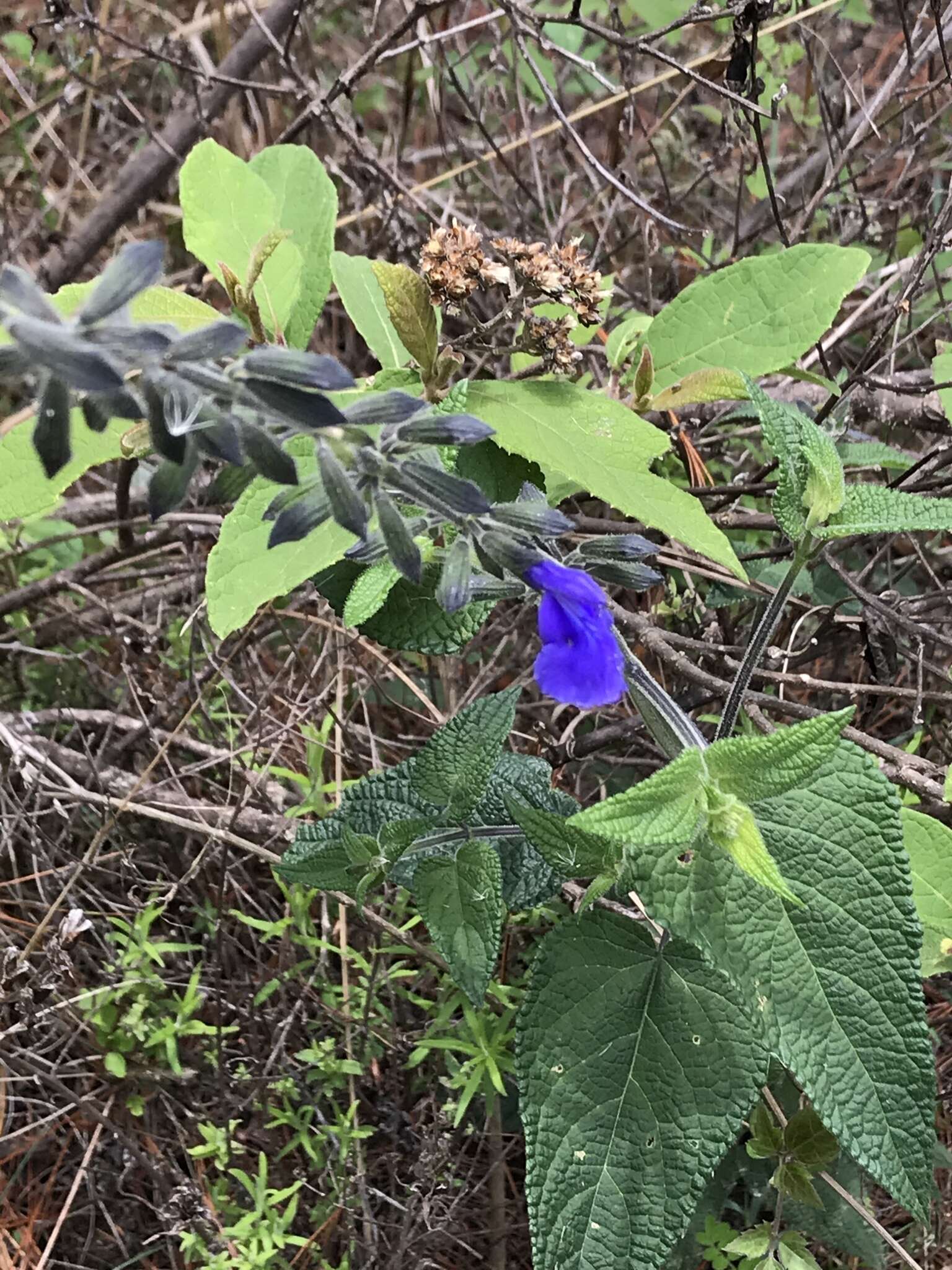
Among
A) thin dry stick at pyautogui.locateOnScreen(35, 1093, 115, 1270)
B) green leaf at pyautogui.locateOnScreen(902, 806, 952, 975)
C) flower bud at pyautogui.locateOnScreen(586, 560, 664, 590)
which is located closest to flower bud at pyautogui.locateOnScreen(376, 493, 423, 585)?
flower bud at pyautogui.locateOnScreen(586, 560, 664, 590)

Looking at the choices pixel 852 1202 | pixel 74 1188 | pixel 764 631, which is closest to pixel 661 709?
pixel 764 631

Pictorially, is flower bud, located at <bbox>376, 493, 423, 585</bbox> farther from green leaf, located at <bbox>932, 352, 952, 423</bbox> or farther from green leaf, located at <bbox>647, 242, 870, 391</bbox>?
green leaf, located at <bbox>932, 352, 952, 423</bbox>

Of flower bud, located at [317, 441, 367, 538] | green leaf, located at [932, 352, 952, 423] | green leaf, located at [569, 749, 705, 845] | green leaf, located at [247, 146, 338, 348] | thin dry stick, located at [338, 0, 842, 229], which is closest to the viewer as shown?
flower bud, located at [317, 441, 367, 538]

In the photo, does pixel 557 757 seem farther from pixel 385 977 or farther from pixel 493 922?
pixel 493 922

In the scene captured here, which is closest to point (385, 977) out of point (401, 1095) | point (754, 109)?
point (401, 1095)

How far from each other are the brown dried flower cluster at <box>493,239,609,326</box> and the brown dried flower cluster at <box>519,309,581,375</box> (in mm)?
31

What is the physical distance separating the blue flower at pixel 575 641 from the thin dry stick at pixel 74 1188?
1.15m

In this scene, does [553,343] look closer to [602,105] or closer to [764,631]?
[764,631]

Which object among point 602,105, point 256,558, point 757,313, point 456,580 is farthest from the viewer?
point 602,105

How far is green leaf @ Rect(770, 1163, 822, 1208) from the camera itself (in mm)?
1416

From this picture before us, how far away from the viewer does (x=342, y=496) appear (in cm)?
92

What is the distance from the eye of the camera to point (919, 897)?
1420 millimetres

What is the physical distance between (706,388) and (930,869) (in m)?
0.75

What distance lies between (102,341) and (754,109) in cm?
120
